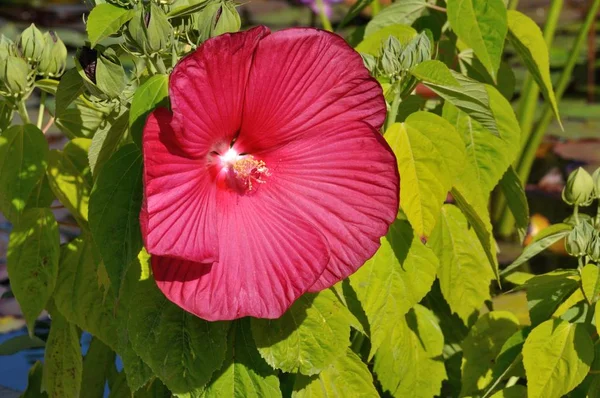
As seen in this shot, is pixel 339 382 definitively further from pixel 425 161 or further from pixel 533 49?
pixel 533 49

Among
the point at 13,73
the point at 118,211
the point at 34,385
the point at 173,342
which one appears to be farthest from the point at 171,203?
the point at 34,385

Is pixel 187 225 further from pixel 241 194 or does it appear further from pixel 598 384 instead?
pixel 598 384

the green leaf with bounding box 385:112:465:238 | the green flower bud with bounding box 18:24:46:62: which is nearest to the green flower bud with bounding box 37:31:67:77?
the green flower bud with bounding box 18:24:46:62

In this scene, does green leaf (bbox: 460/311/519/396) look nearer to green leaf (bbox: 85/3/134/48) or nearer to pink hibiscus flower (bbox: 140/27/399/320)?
pink hibiscus flower (bbox: 140/27/399/320)

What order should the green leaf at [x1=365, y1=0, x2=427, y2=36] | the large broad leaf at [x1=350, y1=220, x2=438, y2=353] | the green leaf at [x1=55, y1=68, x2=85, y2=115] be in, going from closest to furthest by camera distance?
the green leaf at [x1=55, y1=68, x2=85, y2=115], the large broad leaf at [x1=350, y1=220, x2=438, y2=353], the green leaf at [x1=365, y1=0, x2=427, y2=36]

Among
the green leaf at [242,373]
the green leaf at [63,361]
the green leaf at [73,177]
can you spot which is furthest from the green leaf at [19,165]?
the green leaf at [242,373]

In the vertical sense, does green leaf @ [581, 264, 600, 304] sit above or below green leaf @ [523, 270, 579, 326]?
above

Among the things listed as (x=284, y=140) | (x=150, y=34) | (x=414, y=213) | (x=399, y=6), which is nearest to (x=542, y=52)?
(x=399, y=6)
